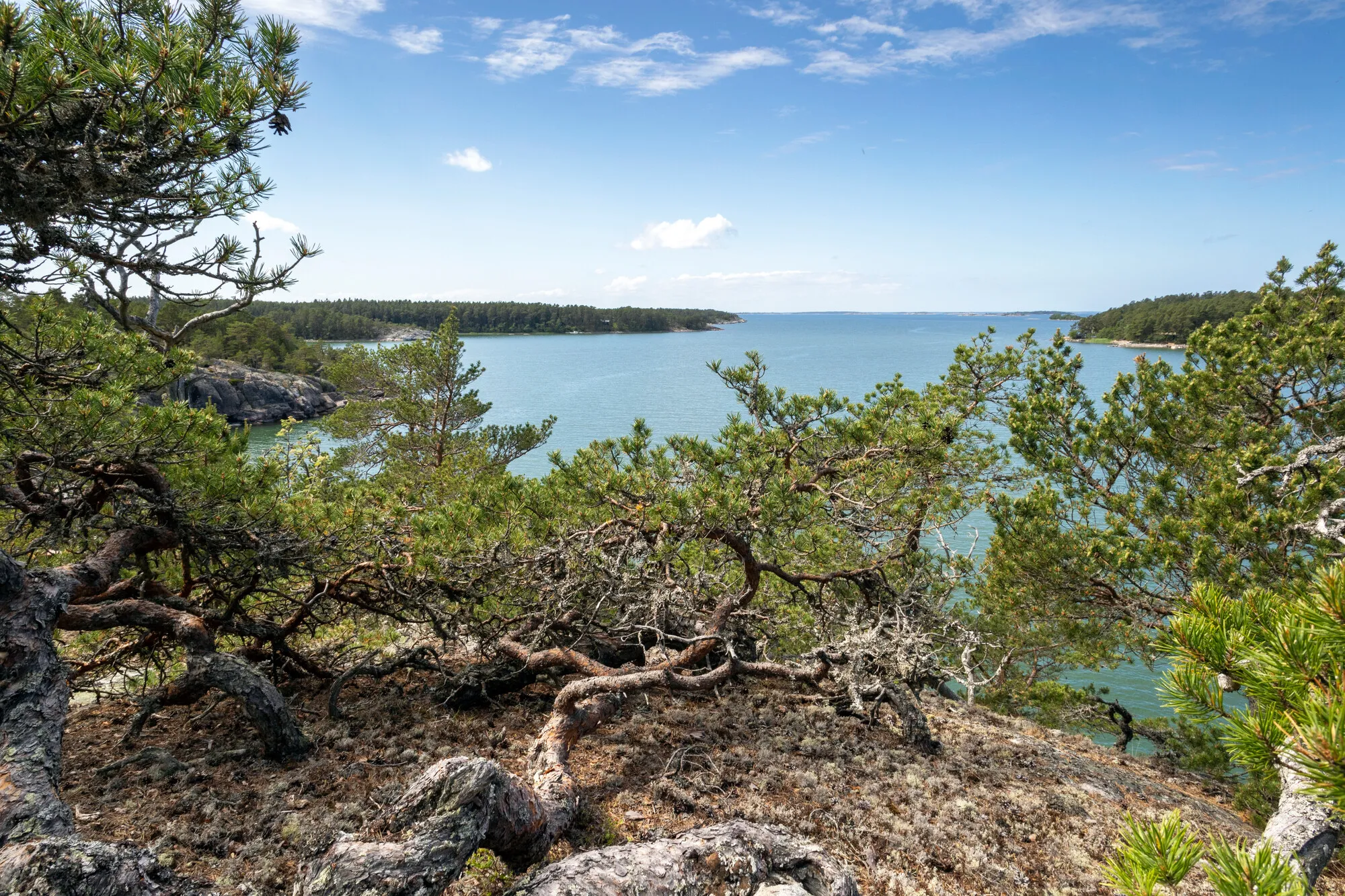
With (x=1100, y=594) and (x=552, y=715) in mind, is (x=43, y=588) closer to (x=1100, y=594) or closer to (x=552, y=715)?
(x=552, y=715)

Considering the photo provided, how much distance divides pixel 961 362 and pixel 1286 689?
34.5 feet

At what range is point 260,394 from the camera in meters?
57.1

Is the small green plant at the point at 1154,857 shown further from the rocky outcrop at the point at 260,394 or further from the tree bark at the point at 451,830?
the rocky outcrop at the point at 260,394

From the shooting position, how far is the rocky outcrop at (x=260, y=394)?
170ft

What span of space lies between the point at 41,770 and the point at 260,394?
64.9m

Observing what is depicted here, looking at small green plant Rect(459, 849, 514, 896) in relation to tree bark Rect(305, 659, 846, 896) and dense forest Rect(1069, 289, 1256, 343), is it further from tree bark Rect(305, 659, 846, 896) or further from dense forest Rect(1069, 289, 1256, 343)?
dense forest Rect(1069, 289, 1256, 343)

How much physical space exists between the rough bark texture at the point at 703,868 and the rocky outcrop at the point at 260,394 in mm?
56532

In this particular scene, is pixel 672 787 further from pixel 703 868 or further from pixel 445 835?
pixel 445 835

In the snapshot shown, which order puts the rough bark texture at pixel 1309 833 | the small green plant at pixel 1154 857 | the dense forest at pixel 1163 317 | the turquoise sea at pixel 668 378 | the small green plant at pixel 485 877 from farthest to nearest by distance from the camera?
the dense forest at pixel 1163 317, the turquoise sea at pixel 668 378, the small green plant at pixel 485 877, the rough bark texture at pixel 1309 833, the small green plant at pixel 1154 857

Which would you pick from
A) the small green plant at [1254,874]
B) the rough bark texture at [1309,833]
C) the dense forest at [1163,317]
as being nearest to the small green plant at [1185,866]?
the small green plant at [1254,874]

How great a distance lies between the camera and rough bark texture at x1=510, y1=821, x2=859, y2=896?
268 centimetres

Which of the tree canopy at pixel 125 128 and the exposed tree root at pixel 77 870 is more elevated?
the tree canopy at pixel 125 128

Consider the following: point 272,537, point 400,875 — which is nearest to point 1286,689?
point 400,875

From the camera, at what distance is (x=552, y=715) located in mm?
4648
